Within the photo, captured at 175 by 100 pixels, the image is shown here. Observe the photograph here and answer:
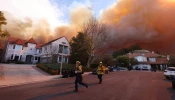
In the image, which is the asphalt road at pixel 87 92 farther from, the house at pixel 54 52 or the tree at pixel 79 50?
the tree at pixel 79 50

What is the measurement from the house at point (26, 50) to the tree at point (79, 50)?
4.56m

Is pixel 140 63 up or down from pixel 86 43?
down

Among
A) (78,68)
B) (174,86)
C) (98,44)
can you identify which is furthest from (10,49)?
(174,86)

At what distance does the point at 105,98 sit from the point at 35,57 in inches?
1906

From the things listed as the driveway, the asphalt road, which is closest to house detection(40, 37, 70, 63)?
the driveway

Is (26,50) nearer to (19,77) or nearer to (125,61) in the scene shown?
(19,77)

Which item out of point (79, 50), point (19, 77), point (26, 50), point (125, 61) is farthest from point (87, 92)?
point (125, 61)

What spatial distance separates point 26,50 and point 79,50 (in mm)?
21646

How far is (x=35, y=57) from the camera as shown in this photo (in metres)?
51.7

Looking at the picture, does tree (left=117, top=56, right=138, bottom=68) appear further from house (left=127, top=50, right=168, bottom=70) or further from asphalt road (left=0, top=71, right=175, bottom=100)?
asphalt road (left=0, top=71, right=175, bottom=100)

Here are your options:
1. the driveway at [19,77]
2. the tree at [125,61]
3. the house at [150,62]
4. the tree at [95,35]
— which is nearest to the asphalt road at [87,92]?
the driveway at [19,77]

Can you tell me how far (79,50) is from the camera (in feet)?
128

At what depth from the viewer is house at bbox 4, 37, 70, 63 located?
1816 inches

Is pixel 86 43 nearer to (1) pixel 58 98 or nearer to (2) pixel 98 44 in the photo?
(2) pixel 98 44
